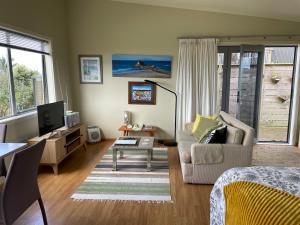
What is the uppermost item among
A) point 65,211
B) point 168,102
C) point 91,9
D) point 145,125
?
point 91,9

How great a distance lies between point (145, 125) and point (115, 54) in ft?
5.30

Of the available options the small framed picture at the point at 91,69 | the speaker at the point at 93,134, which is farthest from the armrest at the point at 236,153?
the small framed picture at the point at 91,69

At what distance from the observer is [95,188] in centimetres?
289

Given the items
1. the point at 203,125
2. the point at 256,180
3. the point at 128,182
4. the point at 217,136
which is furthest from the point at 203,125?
the point at 256,180

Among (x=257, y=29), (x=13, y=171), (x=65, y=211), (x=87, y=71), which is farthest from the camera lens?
(x=87, y=71)

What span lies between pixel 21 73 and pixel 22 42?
1.53 ft

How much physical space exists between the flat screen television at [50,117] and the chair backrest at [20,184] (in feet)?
5.13

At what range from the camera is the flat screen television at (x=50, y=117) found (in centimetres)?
330

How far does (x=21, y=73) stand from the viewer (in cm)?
357

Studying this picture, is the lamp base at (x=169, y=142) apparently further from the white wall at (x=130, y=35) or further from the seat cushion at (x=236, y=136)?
the seat cushion at (x=236, y=136)

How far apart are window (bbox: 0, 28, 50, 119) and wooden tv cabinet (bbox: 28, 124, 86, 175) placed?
24.6 inches

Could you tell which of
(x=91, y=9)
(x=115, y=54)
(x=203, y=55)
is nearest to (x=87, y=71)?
(x=115, y=54)

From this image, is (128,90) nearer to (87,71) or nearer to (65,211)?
(87,71)

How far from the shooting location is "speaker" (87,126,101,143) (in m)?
4.84
